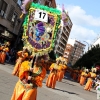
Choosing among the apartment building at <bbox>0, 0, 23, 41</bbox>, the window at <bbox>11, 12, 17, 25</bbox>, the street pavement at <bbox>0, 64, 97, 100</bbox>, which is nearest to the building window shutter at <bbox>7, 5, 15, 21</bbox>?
the apartment building at <bbox>0, 0, 23, 41</bbox>

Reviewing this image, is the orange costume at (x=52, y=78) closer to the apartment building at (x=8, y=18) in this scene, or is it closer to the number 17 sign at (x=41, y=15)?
the number 17 sign at (x=41, y=15)

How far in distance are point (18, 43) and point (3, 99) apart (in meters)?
26.4

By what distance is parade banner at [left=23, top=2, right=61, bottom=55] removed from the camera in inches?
287

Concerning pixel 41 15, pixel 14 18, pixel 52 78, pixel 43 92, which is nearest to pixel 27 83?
pixel 41 15

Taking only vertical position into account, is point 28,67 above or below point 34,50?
below

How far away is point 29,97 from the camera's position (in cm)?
700

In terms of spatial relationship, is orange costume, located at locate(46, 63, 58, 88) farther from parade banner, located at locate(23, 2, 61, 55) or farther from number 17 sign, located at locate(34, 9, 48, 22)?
number 17 sign, located at locate(34, 9, 48, 22)

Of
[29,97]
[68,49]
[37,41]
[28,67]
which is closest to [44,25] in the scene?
[37,41]

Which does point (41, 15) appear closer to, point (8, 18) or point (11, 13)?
point (8, 18)

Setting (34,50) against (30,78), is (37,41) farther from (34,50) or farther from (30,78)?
(30,78)

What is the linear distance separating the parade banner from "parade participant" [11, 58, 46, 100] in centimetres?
47

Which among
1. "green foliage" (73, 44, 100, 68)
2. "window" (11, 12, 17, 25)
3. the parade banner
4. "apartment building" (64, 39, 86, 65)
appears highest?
"apartment building" (64, 39, 86, 65)

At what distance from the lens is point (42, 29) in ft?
24.2

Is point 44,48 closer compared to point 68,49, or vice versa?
point 44,48
